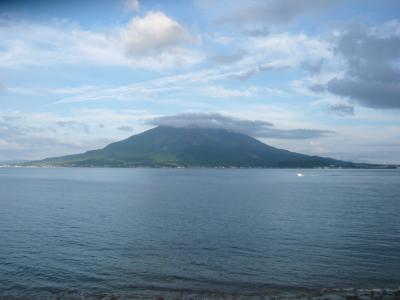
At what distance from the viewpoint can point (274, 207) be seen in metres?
80.2

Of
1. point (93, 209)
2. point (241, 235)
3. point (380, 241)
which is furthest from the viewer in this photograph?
point (93, 209)

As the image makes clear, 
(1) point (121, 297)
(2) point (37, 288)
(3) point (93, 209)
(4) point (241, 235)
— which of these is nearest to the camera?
(1) point (121, 297)

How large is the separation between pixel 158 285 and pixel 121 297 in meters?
4.16

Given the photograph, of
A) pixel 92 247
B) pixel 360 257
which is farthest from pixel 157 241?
pixel 360 257

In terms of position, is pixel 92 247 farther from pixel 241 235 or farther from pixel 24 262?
pixel 241 235

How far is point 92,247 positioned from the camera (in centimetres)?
4378

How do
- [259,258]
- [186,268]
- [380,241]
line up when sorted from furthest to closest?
[380,241] < [259,258] < [186,268]

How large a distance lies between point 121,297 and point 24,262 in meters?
14.3

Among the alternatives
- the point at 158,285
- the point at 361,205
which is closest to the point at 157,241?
the point at 158,285

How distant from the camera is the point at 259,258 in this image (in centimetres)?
3956

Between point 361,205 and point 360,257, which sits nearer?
point 360,257

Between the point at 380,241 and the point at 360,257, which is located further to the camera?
the point at 380,241

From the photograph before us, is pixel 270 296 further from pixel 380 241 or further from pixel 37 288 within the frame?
pixel 380 241

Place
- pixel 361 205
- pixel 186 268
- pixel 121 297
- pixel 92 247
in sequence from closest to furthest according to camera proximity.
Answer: pixel 121 297, pixel 186 268, pixel 92 247, pixel 361 205
